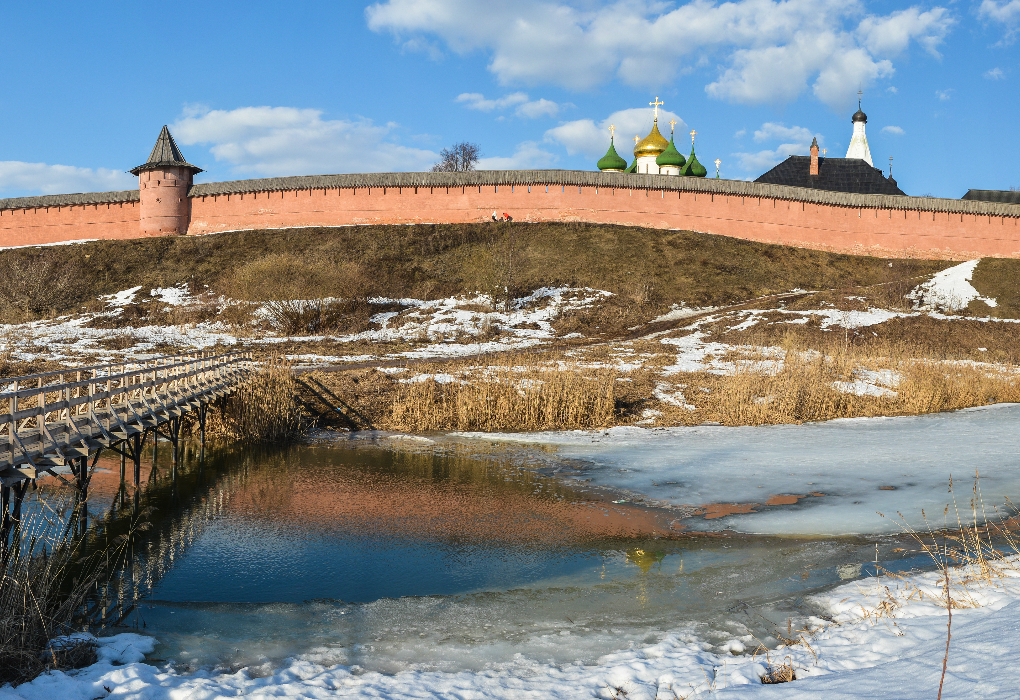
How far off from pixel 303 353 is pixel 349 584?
16493mm

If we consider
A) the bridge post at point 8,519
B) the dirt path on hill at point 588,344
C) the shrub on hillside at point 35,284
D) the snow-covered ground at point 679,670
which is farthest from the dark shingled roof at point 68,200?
the snow-covered ground at point 679,670

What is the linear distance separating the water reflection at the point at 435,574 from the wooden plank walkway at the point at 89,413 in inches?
45.4

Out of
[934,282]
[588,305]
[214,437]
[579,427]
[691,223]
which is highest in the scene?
[691,223]

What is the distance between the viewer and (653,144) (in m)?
47.3

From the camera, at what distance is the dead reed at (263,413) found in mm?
15414

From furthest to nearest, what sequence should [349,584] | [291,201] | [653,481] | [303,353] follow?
[291,201]
[303,353]
[653,481]
[349,584]

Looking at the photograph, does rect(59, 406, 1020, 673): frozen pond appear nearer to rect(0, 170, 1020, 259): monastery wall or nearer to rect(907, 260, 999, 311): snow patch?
rect(907, 260, 999, 311): snow patch

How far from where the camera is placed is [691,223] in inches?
1464

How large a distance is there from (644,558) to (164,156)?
3499cm

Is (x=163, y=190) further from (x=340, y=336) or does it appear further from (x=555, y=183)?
(x=555, y=183)

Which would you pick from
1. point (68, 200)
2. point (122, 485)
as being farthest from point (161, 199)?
point (122, 485)

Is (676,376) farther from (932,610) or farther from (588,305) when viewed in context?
(932,610)

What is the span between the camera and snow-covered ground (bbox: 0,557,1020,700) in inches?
173

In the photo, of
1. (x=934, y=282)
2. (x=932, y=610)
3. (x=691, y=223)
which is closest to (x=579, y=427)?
(x=932, y=610)
